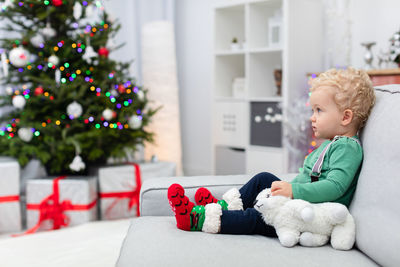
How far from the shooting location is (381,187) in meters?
1.18

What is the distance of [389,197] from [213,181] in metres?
0.65

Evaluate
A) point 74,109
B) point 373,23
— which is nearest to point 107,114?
point 74,109

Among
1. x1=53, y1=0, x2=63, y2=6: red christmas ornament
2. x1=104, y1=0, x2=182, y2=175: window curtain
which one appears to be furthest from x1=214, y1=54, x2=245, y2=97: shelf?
x1=53, y1=0, x2=63, y2=6: red christmas ornament

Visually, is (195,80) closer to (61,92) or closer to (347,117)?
(61,92)

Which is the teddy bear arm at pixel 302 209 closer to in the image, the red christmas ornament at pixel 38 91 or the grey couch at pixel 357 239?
the grey couch at pixel 357 239

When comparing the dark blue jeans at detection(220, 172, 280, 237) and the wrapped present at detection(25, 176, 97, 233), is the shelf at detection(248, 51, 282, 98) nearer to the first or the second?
the wrapped present at detection(25, 176, 97, 233)

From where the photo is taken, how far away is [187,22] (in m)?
4.52

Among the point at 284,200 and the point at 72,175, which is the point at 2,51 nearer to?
the point at 72,175

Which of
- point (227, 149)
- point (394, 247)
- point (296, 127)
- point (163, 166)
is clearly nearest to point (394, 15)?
point (296, 127)

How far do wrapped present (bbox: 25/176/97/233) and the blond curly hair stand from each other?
5.74 feet

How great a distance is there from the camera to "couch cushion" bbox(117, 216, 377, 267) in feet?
3.55

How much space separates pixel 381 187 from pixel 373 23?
7.84ft

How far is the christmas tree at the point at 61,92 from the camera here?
106 inches

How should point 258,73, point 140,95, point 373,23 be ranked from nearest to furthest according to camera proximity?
point 140,95 < point 373,23 < point 258,73
